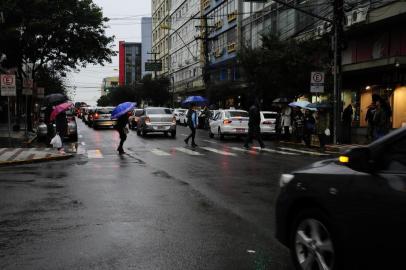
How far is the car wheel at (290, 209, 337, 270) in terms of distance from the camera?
4289mm

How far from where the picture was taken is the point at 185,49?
238 ft

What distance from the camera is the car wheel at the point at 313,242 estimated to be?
4289 millimetres

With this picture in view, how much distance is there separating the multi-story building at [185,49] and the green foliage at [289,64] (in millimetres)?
28299

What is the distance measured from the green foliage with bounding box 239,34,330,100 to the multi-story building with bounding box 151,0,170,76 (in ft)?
188

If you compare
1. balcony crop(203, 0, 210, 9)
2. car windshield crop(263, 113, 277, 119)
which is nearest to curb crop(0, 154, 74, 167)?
car windshield crop(263, 113, 277, 119)

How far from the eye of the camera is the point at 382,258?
376cm

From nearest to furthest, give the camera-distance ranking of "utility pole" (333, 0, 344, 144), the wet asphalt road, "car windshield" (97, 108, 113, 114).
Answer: the wet asphalt road < "utility pole" (333, 0, 344, 144) < "car windshield" (97, 108, 113, 114)

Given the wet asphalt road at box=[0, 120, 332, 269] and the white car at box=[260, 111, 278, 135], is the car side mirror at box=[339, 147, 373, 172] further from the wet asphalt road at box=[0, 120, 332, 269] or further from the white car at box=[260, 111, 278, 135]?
the white car at box=[260, 111, 278, 135]

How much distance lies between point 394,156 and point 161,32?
91110 mm

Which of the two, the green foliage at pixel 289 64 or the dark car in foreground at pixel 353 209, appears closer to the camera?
the dark car in foreground at pixel 353 209

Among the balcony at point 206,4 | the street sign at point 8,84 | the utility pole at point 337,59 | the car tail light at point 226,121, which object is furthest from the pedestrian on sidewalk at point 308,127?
the balcony at point 206,4

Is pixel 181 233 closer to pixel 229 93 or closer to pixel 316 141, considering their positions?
pixel 316 141

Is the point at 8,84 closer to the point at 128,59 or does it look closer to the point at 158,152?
the point at 158,152

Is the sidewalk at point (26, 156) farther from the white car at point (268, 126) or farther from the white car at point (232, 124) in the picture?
the white car at point (268, 126)
